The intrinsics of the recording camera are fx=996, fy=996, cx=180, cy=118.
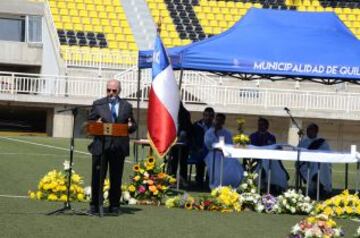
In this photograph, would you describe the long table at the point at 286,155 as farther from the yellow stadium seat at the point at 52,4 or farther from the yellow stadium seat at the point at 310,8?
the yellow stadium seat at the point at 310,8

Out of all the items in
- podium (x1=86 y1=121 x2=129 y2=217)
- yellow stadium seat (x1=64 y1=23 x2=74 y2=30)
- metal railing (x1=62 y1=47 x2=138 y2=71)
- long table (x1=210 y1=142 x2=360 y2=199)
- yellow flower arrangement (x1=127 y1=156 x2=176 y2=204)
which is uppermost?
yellow stadium seat (x1=64 y1=23 x2=74 y2=30)

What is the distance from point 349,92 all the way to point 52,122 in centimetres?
1083

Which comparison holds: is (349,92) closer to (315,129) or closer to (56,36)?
(56,36)

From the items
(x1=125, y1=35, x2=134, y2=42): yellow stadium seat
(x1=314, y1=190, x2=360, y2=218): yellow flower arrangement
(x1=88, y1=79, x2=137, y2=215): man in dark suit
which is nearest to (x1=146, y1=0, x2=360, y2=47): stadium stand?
(x1=125, y1=35, x2=134, y2=42): yellow stadium seat

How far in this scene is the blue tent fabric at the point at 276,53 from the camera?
1589 centimetres

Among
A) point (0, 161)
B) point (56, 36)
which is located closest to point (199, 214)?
point (0, 161)

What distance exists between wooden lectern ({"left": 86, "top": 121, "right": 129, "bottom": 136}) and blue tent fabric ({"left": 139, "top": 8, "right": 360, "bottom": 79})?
417 centimetres

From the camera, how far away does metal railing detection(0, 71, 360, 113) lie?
35094mm

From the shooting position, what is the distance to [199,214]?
13.1 m

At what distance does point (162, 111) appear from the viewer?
14.7m

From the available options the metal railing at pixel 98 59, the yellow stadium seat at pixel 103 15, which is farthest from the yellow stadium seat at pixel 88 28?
the metal railing at pixel 98 59

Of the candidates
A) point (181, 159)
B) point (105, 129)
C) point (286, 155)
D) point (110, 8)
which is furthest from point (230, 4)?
point (105, 129)

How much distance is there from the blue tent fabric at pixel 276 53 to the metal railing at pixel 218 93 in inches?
713

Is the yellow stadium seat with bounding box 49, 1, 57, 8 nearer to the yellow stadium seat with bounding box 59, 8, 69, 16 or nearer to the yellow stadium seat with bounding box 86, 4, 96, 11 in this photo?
the yellow stadium seat with bounding box 59, 8, 69, 16
